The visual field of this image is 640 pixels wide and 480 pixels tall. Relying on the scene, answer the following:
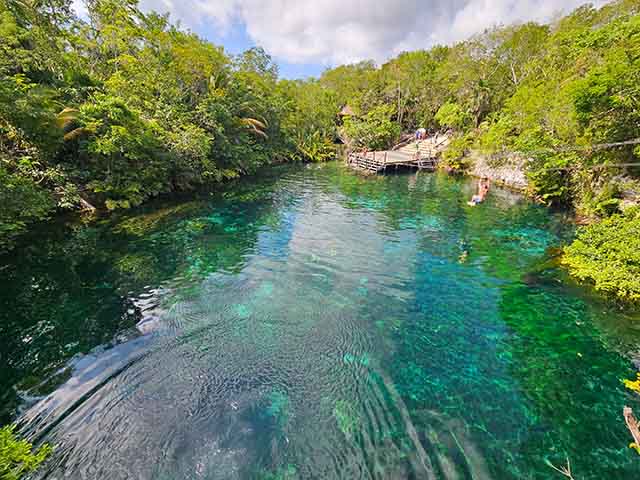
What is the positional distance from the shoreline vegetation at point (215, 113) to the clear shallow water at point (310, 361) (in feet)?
8.30

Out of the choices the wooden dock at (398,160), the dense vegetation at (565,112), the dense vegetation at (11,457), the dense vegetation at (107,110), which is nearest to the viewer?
the dense vegetation at (11,457)

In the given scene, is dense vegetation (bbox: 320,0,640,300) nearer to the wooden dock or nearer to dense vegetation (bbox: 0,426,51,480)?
the wooden dock

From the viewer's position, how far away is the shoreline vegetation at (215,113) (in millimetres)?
9969

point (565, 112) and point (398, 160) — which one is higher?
point (565, 112)

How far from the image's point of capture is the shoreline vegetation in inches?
392

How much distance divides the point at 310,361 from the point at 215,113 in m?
21.0

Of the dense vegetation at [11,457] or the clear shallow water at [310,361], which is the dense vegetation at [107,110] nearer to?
the clear shallow water at [310,361]

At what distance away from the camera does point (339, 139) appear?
46.7 meters

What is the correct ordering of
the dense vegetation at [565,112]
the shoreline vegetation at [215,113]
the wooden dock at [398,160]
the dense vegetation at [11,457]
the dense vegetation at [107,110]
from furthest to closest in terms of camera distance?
1. the wooden dock at [398,160]
2. the dense vegetation at [107,110]
3. the shoreline vegetation at [215,113]
4. the dense vegetation at [565,112]
5. the dense vegetation at [11,457]

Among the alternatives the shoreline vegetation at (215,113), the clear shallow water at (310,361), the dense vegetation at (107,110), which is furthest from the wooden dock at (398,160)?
the clear shallow water at (310,361)

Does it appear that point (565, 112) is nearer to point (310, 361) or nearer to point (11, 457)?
point (310, 361)

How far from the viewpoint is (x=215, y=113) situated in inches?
834

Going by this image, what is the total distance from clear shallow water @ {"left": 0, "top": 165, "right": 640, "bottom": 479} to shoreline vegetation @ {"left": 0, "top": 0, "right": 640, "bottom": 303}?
253 cm

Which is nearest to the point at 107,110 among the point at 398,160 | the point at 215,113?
the point at 215,113
